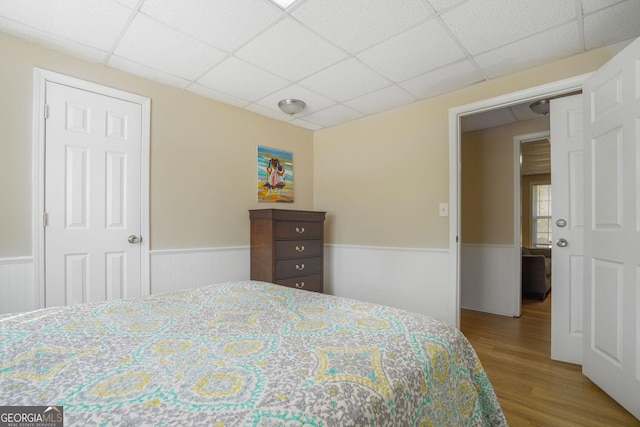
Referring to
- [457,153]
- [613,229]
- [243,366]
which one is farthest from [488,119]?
[243,366]

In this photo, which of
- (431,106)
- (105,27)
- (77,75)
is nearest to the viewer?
(105,27)

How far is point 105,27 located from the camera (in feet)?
6.35

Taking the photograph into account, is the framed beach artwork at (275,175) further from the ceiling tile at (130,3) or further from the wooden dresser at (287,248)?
the ceiling tile at (130,3)

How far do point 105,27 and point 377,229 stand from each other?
2.83 metres

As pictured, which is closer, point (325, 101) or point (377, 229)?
point (325, 101)

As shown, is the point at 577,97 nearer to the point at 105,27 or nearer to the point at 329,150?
the point at 329,150

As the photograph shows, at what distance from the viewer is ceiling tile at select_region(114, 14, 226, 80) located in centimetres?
197

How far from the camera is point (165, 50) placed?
2.19 m

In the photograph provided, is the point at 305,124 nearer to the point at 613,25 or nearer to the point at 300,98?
the point at 300,98

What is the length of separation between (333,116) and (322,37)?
4.81ft

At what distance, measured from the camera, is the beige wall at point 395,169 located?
2.80 m

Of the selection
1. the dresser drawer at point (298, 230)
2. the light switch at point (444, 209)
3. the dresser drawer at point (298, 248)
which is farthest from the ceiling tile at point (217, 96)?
the light switch at point (444, 209)

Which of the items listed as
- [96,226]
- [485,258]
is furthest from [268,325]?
[485,258]

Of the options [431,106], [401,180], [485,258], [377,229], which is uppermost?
[431,106]
